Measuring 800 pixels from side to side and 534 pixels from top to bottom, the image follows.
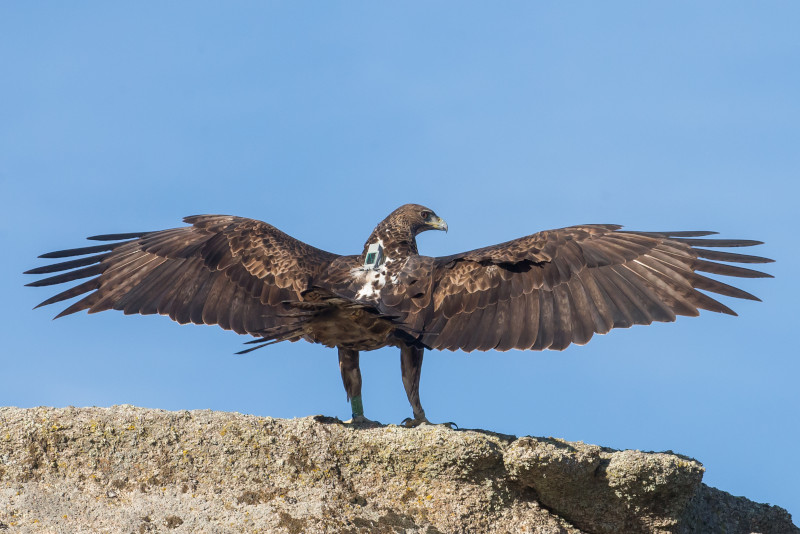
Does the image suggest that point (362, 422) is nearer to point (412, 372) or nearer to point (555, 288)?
point (412, 372)

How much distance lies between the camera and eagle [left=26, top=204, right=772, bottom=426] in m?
8.70

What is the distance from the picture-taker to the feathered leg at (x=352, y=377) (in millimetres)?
8790

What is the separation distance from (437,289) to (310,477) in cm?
287

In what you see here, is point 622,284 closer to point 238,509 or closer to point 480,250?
point 480,250

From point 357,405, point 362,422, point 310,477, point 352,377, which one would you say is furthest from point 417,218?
point 310,477

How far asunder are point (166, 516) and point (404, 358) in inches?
124

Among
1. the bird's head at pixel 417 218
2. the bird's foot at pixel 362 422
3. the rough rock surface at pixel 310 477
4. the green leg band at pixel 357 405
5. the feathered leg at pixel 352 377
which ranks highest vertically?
the bird's head at pixel 417 218

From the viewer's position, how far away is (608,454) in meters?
6.98

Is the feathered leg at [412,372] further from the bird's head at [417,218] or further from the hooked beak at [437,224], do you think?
the hooked beak at [437,224]

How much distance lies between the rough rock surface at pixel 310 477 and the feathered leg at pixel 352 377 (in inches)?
67.5

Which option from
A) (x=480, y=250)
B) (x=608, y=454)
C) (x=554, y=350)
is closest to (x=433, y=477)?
(x=608, y=454)

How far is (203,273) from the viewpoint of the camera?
9.72 meters

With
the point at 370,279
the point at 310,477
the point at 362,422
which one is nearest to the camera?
the point at 310,477

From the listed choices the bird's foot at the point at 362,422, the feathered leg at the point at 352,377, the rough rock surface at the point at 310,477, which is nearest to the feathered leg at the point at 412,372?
the feathered leg at the point at 352,377
